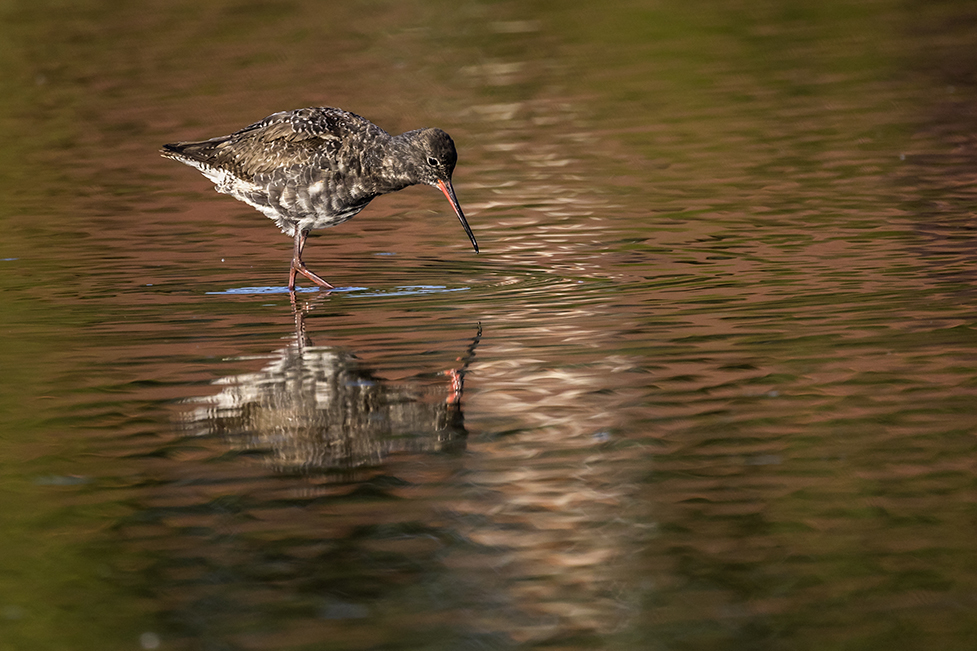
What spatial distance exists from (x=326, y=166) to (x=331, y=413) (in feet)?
16.2

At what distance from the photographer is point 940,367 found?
11188mm

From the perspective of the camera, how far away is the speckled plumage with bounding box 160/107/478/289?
593 inches

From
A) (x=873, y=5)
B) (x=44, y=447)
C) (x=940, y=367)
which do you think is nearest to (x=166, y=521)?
(x=44, y=447)

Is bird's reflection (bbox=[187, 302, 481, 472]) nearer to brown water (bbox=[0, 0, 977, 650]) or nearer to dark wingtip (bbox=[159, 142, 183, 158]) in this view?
brown water (bbox=[0, 0, 977, 650])

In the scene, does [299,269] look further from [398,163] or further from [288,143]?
[398,163]

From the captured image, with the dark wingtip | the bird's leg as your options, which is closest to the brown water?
the bird's leg

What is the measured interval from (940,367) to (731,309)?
7.81ft

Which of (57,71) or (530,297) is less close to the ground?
(57,71)

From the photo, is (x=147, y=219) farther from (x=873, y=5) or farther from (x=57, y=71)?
(x=873, y=5)

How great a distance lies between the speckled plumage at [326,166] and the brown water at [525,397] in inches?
30.3

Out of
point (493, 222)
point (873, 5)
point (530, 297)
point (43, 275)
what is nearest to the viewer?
point (530, 297)

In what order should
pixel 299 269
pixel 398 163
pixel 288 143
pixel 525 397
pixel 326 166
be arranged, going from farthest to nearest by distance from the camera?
pixel 288 143 → pixel 299 269 → pixel 326 166 → pixel 398 163 → pixel 525 397

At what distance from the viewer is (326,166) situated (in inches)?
598

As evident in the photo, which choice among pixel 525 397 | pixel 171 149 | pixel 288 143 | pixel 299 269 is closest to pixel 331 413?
pixel 525 397
